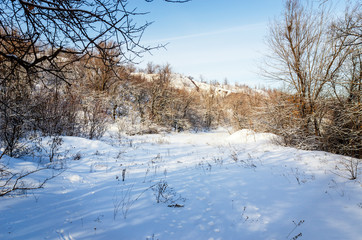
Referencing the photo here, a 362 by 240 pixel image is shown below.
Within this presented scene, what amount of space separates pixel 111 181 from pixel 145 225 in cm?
195

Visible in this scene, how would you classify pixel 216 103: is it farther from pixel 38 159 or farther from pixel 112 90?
pixel 38 159

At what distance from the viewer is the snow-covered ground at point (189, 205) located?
2.16 m

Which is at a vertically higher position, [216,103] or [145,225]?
[216,103]

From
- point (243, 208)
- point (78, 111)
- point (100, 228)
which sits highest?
point (78, 111)

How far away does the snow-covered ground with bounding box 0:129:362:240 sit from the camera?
2.16 meters

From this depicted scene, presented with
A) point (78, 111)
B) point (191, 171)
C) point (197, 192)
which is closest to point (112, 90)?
point (78, 111)

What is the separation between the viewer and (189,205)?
306cm

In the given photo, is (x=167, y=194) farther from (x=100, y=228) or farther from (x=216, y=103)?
(x=216, y=103)

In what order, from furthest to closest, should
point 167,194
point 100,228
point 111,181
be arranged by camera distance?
point 111,181 < point 167,194 < point 100,228

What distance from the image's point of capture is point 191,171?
5129 millimetres

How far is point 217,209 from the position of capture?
2.95 metres

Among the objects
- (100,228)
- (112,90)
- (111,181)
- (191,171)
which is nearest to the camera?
(100,228)

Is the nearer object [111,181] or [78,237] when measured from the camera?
[78,237]

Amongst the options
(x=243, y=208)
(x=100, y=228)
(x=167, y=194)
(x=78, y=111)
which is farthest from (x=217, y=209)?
(x=78, y=111)
